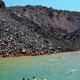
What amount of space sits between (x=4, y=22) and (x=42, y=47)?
2294 centimetres

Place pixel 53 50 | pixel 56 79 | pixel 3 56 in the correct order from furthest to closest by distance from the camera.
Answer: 1. pixel 53 50
2. pixel 3 56
3. pixel 56 79

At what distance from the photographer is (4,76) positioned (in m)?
75.8

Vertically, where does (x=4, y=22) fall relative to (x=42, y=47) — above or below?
above

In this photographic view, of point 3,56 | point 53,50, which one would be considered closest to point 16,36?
point 53,50

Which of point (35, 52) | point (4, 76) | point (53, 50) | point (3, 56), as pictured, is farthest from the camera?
point (53, 50)

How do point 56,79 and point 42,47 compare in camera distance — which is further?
point 42,47

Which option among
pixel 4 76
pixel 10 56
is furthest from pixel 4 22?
pixel 4 76

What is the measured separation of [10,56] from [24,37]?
4024 cm

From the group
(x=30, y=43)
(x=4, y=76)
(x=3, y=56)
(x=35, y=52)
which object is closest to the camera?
(x=4, y=76)

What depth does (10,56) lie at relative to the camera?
486 feet

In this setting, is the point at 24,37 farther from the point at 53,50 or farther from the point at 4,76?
the point at 4,76

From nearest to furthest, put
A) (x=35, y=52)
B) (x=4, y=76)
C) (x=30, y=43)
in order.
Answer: (x=4, y=76)
(x=35, y=52)
(x=30, y=43)

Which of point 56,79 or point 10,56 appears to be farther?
point 10,56

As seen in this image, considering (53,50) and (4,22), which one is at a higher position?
(4,22)
